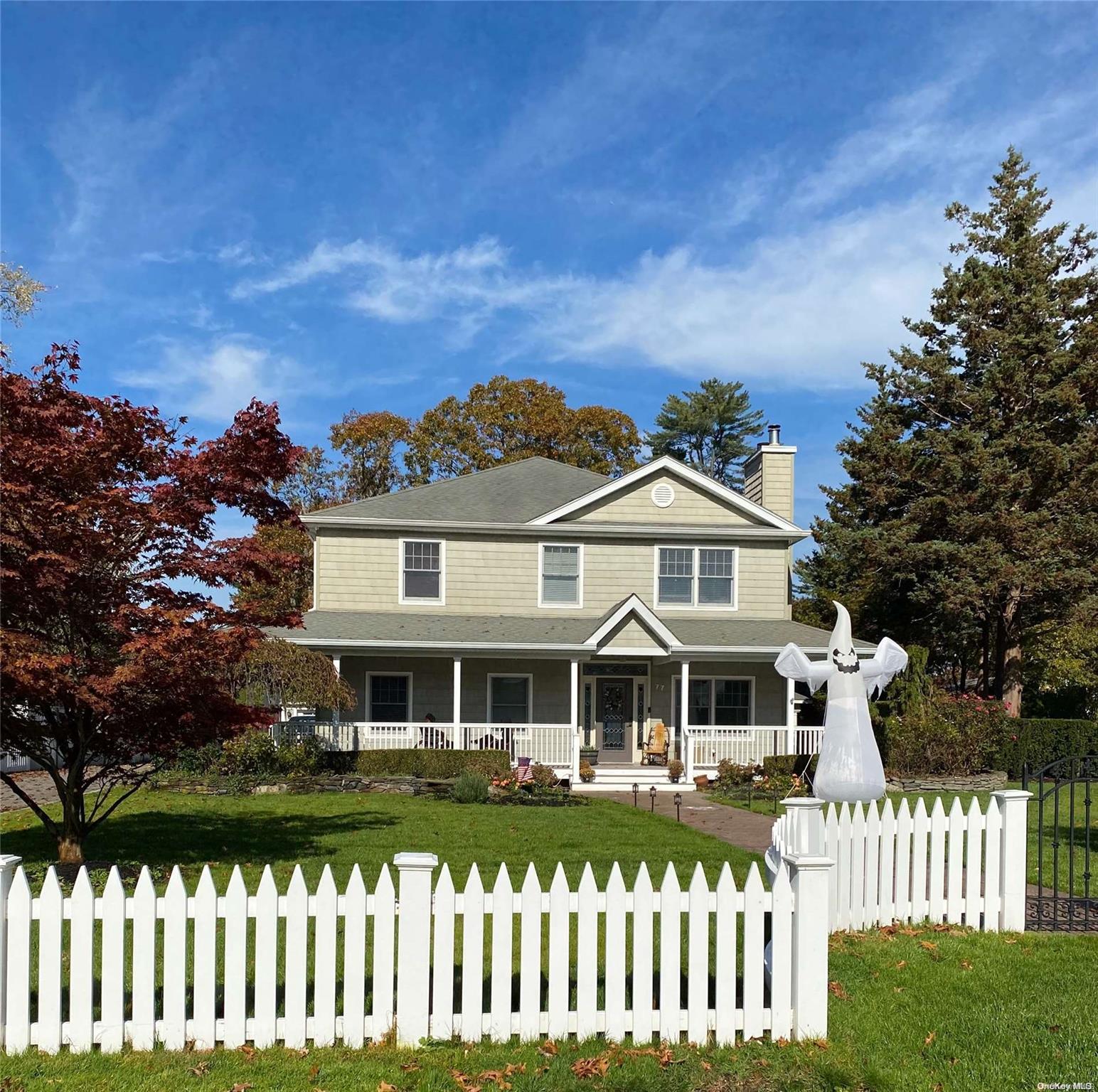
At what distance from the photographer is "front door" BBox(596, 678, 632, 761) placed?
25.1 metres

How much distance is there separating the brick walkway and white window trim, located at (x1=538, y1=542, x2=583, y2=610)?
18.6 ft

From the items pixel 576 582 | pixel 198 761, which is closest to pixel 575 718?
pixel 576 582

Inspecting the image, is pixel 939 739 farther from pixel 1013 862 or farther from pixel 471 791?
pixel 1013 862

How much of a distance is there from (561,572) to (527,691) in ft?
9.80

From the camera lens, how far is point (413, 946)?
18.5ft

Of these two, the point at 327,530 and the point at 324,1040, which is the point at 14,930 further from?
the point at 327,530

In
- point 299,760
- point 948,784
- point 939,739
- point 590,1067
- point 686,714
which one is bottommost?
point 948,784

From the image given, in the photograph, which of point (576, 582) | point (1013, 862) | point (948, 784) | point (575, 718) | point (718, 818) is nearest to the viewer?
point (1013, 862)

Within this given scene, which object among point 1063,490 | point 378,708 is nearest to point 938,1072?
point 378,708

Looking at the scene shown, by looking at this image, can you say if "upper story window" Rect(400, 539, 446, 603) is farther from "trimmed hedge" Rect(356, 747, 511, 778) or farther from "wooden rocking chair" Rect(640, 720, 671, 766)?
"wooden rocking chair" Rect(640, 720, 671, 766)

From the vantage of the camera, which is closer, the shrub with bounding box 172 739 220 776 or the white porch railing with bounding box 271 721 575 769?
the shrub with bounding box 172 739 220 776

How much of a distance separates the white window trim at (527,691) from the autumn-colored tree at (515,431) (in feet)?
69.2

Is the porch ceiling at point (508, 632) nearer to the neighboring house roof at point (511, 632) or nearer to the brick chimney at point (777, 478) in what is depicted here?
the neighboring house roof at point (511, 632)

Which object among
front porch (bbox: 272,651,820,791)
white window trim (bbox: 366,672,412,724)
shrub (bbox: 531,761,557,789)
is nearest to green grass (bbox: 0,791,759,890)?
shrub (bbox: 531,761,557,789)
